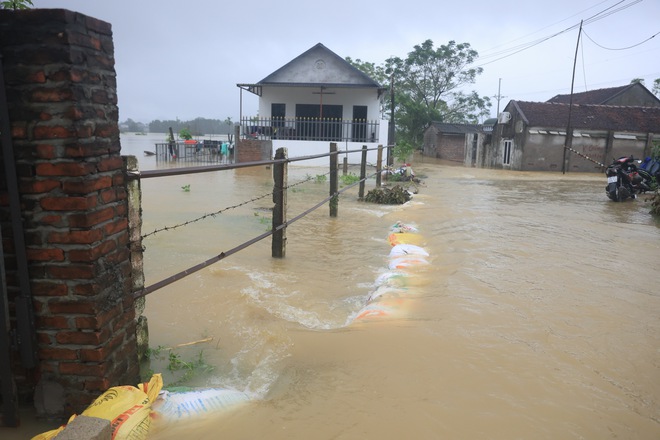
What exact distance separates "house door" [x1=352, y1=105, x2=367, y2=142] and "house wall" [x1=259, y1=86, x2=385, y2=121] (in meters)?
0.19

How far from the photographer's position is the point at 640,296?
376 cm

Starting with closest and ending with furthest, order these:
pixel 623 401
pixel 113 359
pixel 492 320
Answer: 1. pixel 113 359
2. pixel 623 401
3. pixel 492 320

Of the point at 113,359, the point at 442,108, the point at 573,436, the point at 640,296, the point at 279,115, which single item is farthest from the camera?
the point at 442,108

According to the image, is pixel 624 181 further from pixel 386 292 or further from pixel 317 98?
pixel 317 98

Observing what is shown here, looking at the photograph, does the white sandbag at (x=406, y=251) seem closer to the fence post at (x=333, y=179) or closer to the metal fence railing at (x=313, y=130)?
the fence post at (x=333, y=179)

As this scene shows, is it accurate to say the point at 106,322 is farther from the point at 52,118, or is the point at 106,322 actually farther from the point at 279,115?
the point at 279,115

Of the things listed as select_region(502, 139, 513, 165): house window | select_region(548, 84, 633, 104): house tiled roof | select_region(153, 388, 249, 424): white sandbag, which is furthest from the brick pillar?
select_region(548, 84, 633, 104): house tiled roof

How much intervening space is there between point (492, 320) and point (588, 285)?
1388 millimetres

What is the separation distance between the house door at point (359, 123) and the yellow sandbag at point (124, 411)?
18.4m

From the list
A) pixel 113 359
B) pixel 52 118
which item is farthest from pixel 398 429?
pixel 52 118

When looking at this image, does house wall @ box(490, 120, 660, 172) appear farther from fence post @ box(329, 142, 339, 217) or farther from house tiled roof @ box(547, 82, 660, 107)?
fence post @ box(329, 142, 339, 217)

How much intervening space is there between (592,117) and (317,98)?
1453 centimetres

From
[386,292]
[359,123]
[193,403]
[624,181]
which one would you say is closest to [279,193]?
[386,292]

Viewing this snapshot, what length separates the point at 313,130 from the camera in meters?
21.1
